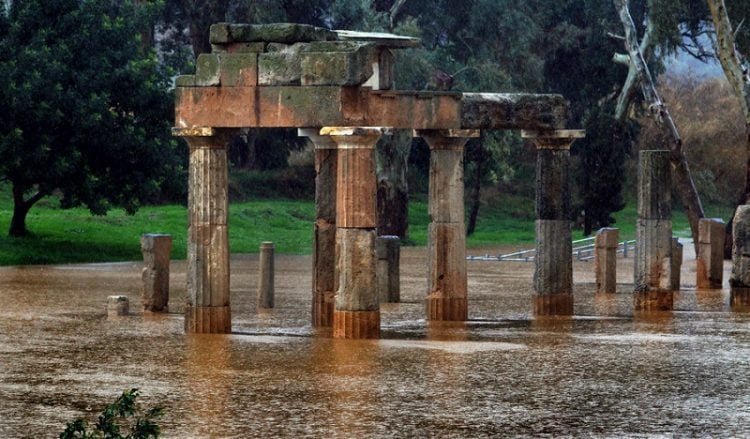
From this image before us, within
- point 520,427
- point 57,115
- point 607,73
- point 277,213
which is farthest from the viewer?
point 607,73

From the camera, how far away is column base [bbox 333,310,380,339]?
24484 mm

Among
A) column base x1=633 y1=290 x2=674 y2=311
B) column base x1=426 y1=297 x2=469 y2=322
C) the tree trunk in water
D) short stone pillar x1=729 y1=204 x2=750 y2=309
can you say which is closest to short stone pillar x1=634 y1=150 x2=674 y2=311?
column base x1=633 y1=290 x2=674 y2=311

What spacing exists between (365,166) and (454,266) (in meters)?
4.20

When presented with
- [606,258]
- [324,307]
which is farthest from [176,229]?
[324,307]

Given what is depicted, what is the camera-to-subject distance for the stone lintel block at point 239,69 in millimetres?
24594

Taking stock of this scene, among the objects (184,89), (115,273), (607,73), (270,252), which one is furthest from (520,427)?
(607,73)

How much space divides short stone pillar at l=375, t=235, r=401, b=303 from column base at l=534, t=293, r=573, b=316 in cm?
384

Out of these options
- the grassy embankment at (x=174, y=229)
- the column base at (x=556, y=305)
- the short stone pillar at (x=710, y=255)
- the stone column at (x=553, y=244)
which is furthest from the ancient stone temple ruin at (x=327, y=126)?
the grassy embankment at (x=174, y=229)

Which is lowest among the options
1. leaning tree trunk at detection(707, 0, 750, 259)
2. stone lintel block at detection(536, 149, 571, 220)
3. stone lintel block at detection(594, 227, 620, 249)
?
stone lintel block at detection(594, 227, 620, 249)

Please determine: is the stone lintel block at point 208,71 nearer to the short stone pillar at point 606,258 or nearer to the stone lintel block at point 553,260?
the stone lintel block at point 553,260

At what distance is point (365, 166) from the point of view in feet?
79.9

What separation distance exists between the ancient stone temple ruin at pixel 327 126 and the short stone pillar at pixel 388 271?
14.5 feet

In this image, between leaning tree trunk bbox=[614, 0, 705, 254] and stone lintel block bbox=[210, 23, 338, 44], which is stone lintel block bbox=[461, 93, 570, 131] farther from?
leaning tree trunk bbox=[614, 0, 705, 254]

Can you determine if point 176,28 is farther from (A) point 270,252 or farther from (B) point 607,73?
(A) point 270,252
